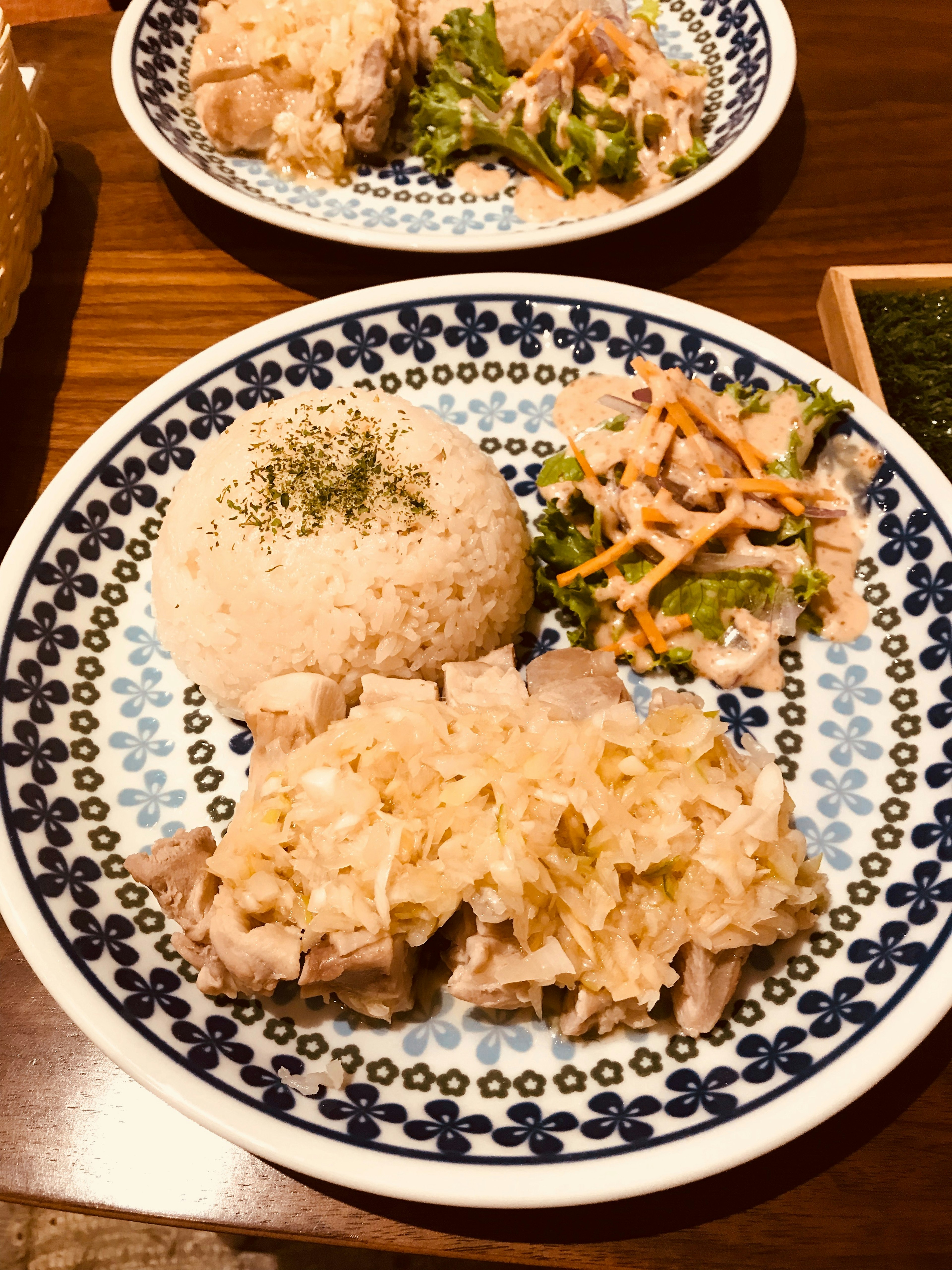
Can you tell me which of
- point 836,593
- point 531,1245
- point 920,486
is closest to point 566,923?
point 531,1245

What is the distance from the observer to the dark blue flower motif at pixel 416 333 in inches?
113

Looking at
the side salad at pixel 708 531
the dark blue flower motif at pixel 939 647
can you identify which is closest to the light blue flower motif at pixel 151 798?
the side salad at pixel 708 531

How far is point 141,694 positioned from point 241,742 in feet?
1.06

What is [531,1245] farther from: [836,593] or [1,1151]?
[836,593]

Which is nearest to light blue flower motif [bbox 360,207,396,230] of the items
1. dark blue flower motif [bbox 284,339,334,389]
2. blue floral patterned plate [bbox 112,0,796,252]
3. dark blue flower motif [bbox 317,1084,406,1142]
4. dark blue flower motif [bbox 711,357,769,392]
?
blue floral patterned plate [bbox 112,0,796,252]

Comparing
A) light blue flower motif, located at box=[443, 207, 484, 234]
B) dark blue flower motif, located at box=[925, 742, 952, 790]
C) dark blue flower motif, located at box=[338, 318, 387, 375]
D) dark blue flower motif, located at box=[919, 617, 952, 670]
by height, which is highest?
light blue flower motif, located at box=[443, 207, 484, 234]

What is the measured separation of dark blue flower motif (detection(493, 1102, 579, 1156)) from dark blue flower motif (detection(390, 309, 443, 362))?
7.35 ft

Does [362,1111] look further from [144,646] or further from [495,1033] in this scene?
[144,646]

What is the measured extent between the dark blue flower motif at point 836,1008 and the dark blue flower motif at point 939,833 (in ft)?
1.32

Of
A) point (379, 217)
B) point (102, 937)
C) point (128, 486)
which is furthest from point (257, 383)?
point (102, 937)

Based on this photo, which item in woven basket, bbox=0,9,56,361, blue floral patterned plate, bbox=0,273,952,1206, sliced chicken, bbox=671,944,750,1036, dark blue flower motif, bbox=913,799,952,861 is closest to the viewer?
blue floral patterned plate, bbox=0,273,952,1206

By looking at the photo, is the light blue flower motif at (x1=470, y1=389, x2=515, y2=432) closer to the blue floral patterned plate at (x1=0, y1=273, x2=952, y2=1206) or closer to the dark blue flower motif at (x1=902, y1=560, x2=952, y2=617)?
the blue floral patterned plate at (x1=0, y1=273, x2=952, y2=1206)

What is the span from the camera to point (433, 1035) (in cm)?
192

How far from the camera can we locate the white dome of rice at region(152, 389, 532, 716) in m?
2.35
